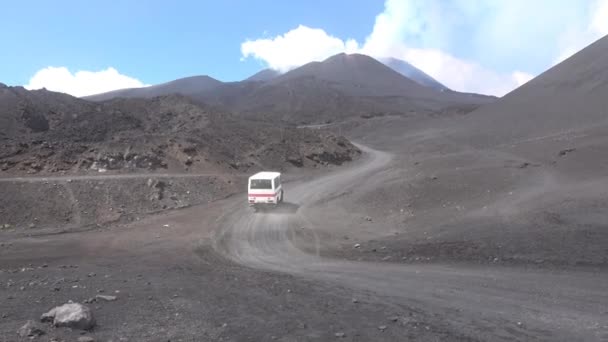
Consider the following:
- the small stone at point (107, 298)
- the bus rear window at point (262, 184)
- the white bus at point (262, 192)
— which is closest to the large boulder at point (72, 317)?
the small stone at point (107, 298)

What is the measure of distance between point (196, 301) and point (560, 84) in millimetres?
78581

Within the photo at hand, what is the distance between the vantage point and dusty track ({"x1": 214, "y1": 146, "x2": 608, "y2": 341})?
9.51 meters

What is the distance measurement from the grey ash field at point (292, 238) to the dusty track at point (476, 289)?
7 cm

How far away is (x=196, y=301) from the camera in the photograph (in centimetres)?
1037

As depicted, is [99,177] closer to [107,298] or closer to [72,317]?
[107,298]

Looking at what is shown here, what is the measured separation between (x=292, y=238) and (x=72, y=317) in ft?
49.4

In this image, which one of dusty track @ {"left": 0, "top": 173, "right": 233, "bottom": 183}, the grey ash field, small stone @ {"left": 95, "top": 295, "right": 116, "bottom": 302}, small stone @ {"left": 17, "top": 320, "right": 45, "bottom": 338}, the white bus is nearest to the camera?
small stone @ {"left": 17, "top": 320, "right": 45, "bottom": 338}

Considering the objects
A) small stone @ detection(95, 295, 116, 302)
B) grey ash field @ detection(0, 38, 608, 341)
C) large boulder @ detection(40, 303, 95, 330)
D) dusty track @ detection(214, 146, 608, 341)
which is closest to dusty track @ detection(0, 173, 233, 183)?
grey ash field @ detection(0, 38, 608, 341)

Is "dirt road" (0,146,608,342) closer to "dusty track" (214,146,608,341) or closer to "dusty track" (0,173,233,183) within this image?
"dusty track" (214,146,608,341)

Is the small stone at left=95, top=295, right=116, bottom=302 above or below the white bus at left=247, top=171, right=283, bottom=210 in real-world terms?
below

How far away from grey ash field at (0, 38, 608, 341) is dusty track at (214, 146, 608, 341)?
7 centimetres

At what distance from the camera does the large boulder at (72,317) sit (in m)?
7.63

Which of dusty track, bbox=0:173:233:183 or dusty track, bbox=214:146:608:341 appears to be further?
dusty track, bbox=0:173:233:183

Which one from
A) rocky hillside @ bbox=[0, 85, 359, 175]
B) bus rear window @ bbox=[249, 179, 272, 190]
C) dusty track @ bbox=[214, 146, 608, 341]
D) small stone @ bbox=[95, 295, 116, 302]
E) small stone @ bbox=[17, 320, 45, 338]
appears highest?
rocky hillside @ bbox=[0, 85, 359, 175]
